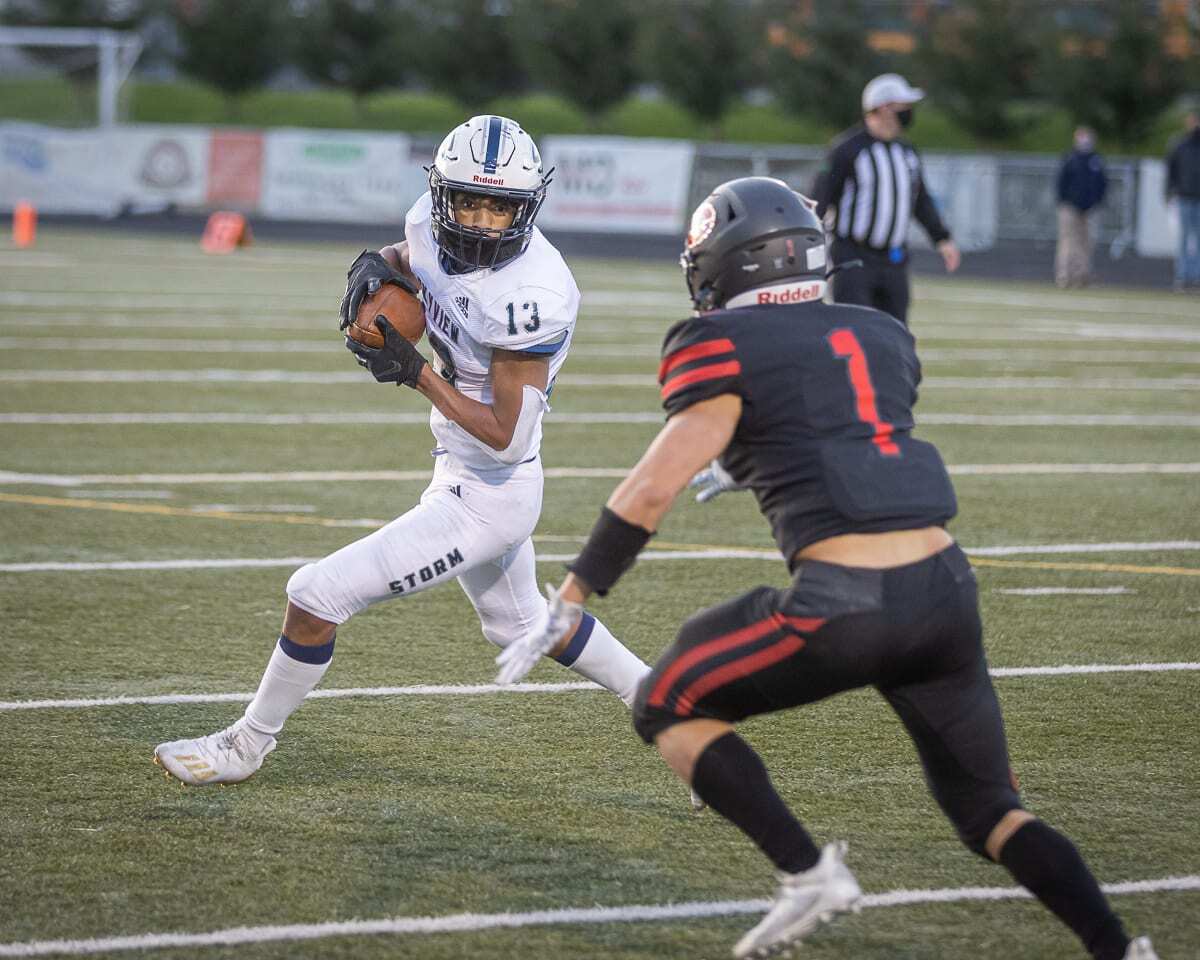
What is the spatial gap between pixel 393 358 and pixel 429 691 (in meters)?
1.40

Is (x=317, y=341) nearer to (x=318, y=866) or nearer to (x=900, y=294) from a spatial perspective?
(x=900, y=294)

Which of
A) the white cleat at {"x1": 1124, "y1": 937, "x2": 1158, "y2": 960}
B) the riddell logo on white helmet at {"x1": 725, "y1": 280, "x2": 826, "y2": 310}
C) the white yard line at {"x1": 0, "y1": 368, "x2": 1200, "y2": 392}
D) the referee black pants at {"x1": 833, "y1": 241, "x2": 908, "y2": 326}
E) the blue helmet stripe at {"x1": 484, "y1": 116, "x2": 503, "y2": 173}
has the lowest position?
the white yard line at {"x1": 0, "y1": 368, "x2": 1200, "y2": 392}

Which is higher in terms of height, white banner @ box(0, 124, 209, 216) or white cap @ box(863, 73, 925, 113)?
white cap @ box(863, 73, 925, 113)

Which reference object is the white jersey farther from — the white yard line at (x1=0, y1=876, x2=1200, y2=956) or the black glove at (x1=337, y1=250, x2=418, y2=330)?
the white yard line at (x1=0, y1=876, x2=1200, y2=956)

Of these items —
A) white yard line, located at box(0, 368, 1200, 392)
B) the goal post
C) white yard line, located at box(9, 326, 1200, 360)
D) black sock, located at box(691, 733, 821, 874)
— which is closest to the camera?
black sock, located at box(691, 733, 821, 874)

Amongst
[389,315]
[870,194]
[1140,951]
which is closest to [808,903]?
[1140,951]

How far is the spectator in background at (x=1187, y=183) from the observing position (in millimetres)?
19281

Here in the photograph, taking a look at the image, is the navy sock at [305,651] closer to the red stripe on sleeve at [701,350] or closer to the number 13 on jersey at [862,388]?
the red stripe on sleeve at [701,350]

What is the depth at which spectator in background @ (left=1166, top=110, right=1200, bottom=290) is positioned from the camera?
63.3 ft

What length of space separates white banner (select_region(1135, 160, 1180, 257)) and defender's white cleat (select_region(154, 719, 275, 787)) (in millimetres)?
23111

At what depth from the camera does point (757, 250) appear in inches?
136

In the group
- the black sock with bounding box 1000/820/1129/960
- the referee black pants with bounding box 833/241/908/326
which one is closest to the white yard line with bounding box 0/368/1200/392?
the referee black pants with bounding box 833/241/908/326

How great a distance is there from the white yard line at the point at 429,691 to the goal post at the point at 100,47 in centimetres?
2882

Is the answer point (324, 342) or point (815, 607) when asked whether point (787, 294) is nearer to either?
point (815, 607)
